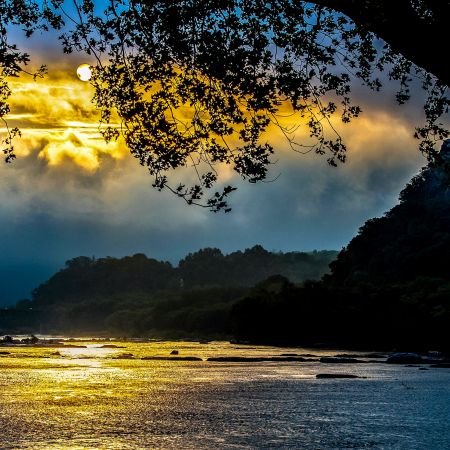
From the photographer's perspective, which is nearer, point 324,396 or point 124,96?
point 124,96

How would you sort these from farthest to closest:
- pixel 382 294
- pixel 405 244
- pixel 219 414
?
pixel 405 244 → pixel 382 294 → pixel 219 414

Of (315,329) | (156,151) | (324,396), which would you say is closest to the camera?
(156,151)

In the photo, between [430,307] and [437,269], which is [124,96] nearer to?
[430,307]

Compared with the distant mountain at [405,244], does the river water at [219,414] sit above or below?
below

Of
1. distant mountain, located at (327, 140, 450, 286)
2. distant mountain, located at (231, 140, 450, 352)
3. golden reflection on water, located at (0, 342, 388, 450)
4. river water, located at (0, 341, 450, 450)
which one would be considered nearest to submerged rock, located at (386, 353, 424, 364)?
river water, located at (0, 341, 450, 450)

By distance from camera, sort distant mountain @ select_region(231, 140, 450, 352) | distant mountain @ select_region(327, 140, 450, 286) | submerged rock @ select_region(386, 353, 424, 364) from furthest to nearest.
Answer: distant mountain @ select_region(327, 140, 450, 286) → distant mountain @ select_region(231, 140, 450, 352) → submerged rock @ select_region(386, 353, 424, 364)

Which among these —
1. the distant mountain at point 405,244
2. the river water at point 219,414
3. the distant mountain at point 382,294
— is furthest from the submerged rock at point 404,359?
the distant mountain at point 405,244

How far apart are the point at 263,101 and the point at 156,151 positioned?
2.66 m

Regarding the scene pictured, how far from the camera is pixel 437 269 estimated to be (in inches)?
5945

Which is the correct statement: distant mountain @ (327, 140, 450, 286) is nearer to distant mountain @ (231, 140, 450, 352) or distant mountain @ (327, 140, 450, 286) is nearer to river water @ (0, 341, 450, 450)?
distant mountain @ (231, 140, 450, 352)

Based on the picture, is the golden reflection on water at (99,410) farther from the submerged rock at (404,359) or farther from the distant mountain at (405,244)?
the distant mountain at (405,244)

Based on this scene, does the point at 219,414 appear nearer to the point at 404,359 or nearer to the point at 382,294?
the point at 404,359

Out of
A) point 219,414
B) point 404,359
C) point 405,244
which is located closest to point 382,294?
point 405,244

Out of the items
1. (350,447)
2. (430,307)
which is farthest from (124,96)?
(430,307)
